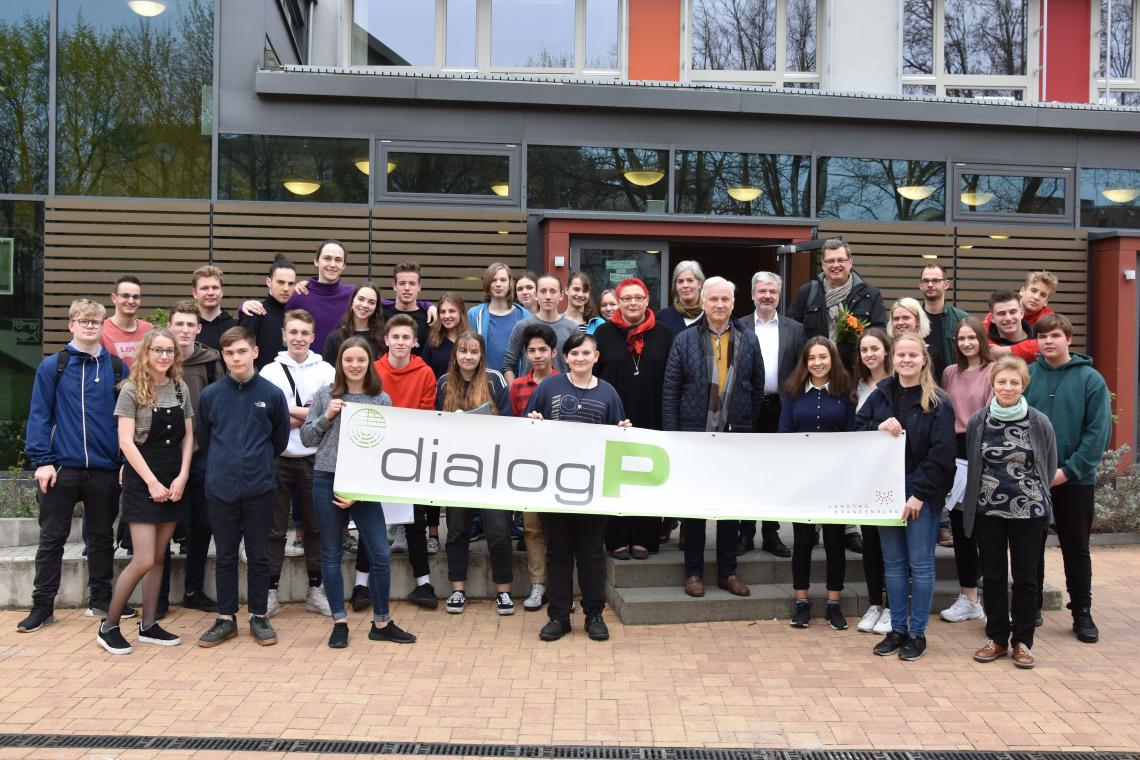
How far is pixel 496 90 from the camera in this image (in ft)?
37.4

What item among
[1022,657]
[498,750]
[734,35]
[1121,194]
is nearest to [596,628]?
[498,750]

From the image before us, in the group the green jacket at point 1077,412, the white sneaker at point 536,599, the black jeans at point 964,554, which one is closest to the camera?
the green jacket at point 1077,412

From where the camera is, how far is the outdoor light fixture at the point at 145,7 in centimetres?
1107

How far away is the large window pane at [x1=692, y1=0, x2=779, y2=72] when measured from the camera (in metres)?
13.6

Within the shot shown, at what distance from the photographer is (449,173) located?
11.6 meters

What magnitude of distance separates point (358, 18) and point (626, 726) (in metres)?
10.9

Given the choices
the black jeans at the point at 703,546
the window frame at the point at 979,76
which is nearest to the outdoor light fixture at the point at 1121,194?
the window frame at the point at 979,76

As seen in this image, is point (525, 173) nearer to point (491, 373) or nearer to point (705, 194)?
point (705, 194)

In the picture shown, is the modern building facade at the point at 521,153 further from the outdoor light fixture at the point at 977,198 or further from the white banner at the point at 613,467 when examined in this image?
the white banner at the point at 613,467

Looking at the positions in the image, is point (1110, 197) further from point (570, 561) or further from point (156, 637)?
point (156, 637)

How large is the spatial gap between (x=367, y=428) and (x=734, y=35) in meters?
9.53

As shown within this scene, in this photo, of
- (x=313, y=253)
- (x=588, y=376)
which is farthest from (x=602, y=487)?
(x=313, y=253)

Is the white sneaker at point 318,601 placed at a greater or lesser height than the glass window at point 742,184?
lesser

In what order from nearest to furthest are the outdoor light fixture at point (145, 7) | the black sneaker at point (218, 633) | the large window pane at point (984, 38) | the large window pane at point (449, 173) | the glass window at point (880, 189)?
the black sneaker at point (218, 633), the outdoor light fixture at point (145, 7), the large window pane at point (449, 173), the glass window at point (880, 189), the large window pane at point (984, 38)
